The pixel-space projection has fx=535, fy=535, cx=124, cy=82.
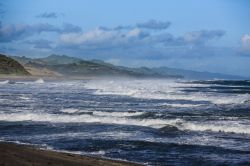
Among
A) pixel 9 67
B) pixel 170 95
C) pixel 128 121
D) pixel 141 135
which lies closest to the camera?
pixel 141 135

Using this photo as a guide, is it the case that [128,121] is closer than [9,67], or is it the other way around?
[128,121]

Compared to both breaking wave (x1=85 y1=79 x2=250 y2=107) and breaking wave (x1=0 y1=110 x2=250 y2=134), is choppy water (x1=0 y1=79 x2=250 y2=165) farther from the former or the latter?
breaking wave (x1=85 y1=79 x2=250 y2=107)

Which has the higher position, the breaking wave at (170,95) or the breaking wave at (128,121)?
the breaking wave at (170,95)

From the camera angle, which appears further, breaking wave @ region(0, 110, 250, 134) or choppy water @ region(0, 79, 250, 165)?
breaking wave @ region(0, 110, 250, 134)

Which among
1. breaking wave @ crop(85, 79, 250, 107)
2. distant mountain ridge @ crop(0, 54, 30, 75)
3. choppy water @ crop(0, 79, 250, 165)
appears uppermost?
distant mountain ridge @ crop(0, 54, 30, 75)

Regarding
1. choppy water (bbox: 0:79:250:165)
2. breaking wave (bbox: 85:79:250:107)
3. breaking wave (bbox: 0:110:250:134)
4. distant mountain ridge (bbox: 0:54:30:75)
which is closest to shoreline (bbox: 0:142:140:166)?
choppy water (bbox: 0:79:250:165)

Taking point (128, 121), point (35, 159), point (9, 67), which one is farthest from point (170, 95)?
point (9, 67)

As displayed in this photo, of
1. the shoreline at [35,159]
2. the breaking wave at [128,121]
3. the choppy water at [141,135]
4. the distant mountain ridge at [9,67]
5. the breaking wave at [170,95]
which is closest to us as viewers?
the shoreline at [35,159]

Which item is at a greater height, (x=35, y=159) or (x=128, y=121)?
(x=35, y=159)

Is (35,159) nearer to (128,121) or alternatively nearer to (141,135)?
(141,135)

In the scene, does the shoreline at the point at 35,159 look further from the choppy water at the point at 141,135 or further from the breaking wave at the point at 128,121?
the breaking wave at the point at 128,121

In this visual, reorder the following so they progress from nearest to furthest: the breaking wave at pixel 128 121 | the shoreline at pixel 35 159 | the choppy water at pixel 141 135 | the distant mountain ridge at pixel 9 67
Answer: the shoreline at pixel 35 159 < the choppy water at pixel 141 135 < the breaking wave at pixel 128 121 < the distant mountain ridge at pixel 9 67

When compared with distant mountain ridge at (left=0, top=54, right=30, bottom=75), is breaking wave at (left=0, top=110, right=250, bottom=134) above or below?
below

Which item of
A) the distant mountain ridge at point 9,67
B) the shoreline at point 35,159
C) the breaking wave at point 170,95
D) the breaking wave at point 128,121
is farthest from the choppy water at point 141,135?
the distant mountain ridge at point 9,67
